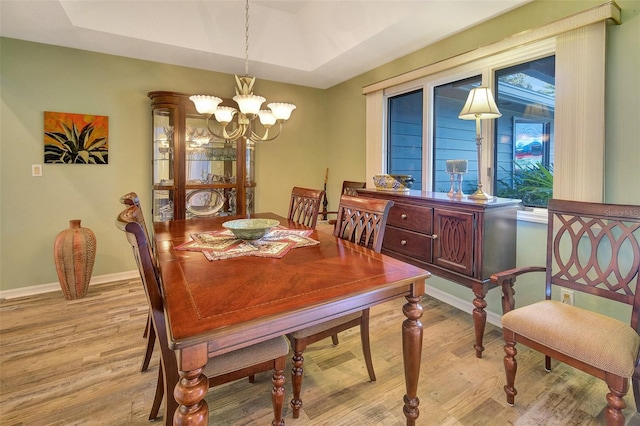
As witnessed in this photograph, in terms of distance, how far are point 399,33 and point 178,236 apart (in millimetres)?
2447

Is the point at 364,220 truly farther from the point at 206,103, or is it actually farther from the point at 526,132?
the point at 526,132

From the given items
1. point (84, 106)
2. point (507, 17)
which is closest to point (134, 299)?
point (84, 106)

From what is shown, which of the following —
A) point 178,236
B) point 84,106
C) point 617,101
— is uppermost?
point 84,106

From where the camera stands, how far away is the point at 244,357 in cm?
128

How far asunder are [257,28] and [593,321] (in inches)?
144

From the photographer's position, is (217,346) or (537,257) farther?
(537,257)

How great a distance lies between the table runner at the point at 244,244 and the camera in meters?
1.65

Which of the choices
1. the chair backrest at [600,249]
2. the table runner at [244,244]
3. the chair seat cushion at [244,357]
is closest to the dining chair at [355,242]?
the chair seat cushion at [244,357]

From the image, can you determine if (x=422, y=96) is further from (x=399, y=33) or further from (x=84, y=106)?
(x=84, y=106)

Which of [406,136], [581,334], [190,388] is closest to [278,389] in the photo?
[190,388]

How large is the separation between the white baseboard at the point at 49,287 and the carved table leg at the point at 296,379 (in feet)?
9.32

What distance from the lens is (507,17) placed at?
2.44 m

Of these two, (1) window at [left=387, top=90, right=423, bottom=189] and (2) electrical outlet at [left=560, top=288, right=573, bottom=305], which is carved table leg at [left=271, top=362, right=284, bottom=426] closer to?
(2) electrical outlet at [left=560, top=288, right=573, bottom=305]

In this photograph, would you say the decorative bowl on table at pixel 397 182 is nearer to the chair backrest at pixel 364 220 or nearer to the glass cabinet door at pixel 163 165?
the chair backrest at pixel 364 220
